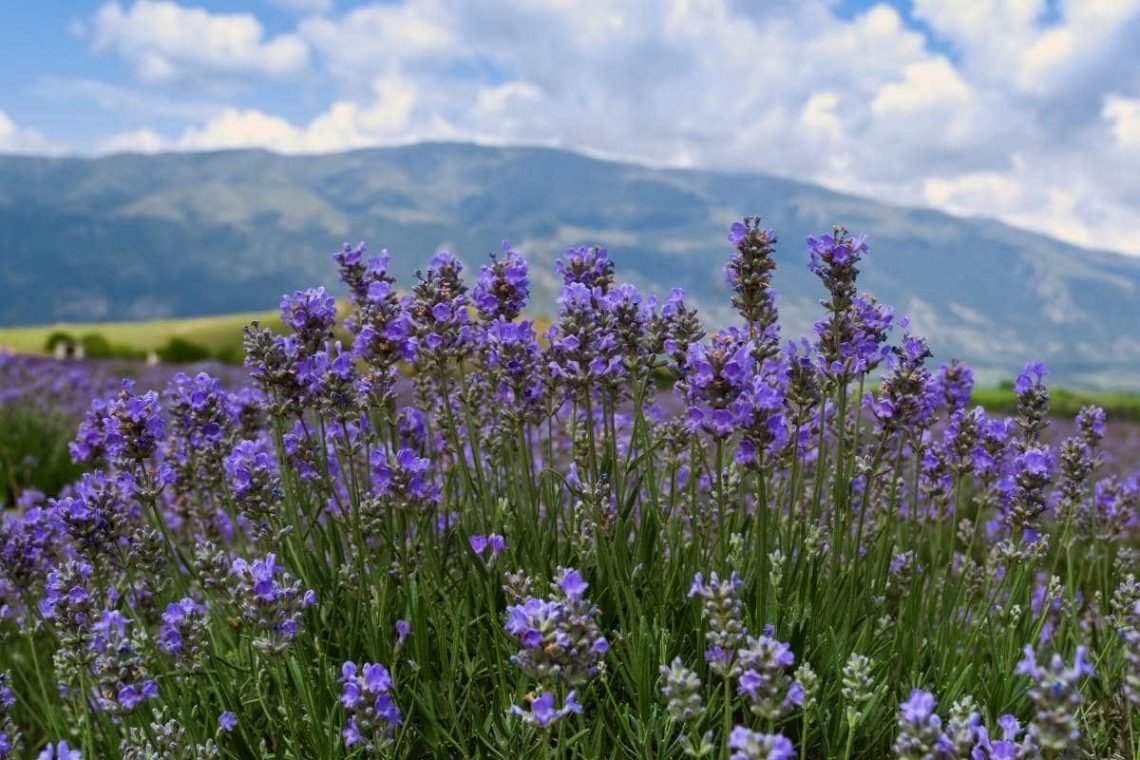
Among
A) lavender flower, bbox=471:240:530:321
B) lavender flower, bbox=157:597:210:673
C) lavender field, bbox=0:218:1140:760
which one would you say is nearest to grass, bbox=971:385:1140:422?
lavender field, bbox=0:218:1140:760

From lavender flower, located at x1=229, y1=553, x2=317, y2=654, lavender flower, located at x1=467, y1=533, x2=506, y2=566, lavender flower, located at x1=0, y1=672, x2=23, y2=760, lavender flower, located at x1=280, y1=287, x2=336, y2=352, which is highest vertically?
lavender flower, located at x1=280, y1=287, x2=336, y2=352

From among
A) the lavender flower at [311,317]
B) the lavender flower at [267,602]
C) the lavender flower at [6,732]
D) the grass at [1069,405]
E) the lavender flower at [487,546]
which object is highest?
the lavender flower at [311,317]

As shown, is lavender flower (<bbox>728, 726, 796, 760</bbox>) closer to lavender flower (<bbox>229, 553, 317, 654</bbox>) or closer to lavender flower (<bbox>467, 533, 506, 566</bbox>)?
lavender flower (<bbox>229, 553, 317, 654</bbox>)

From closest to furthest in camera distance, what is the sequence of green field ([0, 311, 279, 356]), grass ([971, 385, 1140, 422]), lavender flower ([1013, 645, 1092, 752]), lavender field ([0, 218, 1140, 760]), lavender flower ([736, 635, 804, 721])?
lavender flower ([1013, 645, 1092, 752]), lavender flower ([736, 635, 804, 721]), lavender field ([0, 218, 1140, 760]), grass ([971, 385, 1140, 422]), green field ([0, 311, 279, 356])

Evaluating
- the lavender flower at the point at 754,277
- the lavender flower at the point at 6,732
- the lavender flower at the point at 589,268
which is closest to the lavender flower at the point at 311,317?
the lavender flower at the point at 589,268

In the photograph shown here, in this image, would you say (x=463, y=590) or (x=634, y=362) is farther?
(x=463, y=590)

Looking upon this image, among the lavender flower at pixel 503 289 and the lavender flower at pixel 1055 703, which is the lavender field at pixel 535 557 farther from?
the lavender flower at pixel 1055 703

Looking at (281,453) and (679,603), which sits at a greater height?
(281,453)

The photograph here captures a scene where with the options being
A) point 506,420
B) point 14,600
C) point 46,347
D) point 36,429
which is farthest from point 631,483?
point 46,347

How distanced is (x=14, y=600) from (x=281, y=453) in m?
2.82

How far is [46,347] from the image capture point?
37.2m

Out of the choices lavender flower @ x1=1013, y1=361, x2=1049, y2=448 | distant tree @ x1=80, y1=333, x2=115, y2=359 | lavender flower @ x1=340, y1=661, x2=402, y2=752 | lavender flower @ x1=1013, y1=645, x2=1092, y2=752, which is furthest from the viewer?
distant tree @ x1=80, y1=333, x2=115, y2=359

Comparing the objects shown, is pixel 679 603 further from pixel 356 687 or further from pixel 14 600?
pixel 14 600

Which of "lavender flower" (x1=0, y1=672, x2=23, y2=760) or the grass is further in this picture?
the grass
